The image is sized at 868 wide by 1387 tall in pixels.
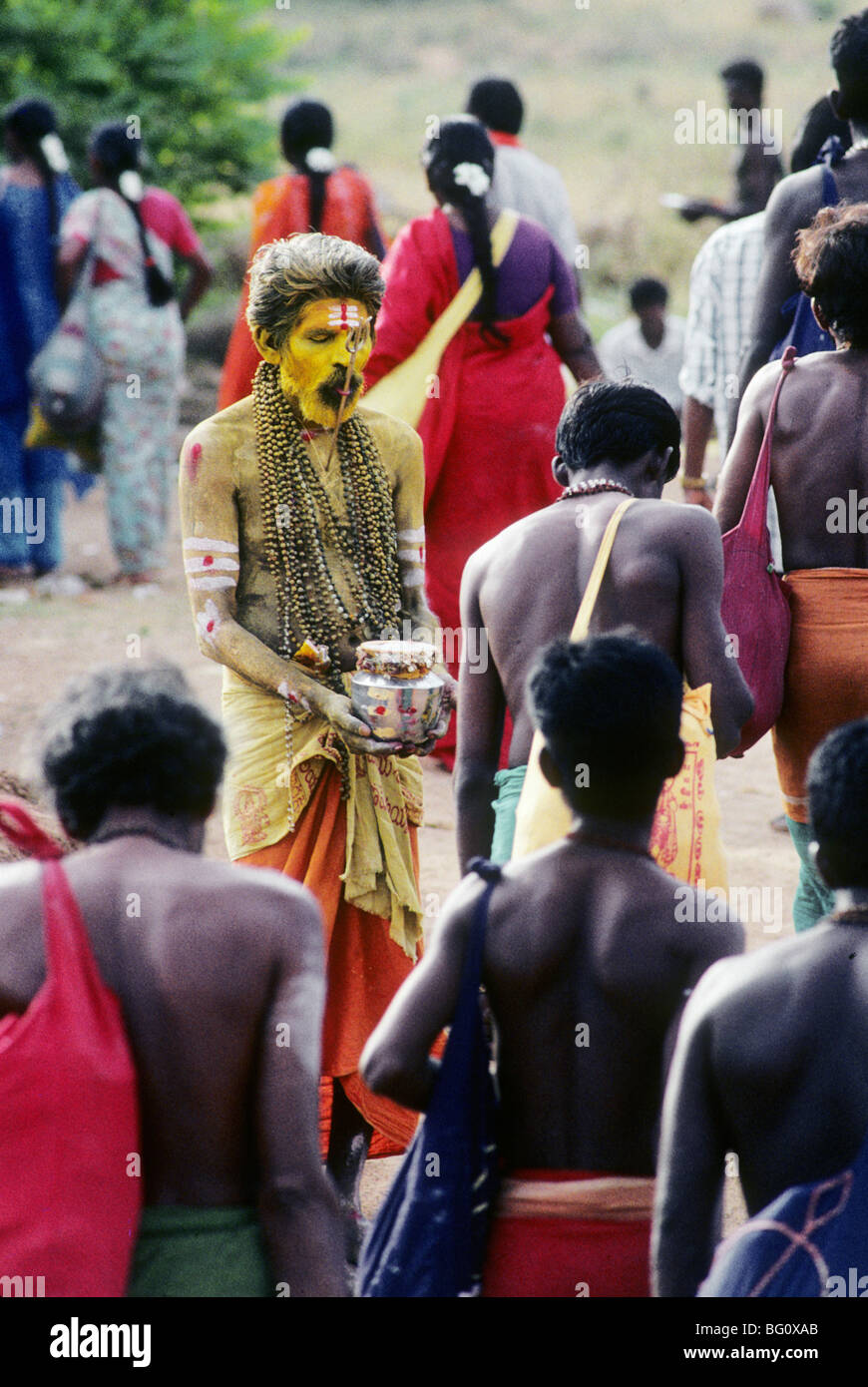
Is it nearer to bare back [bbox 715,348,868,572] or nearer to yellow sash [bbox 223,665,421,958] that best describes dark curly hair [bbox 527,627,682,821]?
yellow sash [bbox 223,665,421,958]

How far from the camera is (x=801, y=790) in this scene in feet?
13.3

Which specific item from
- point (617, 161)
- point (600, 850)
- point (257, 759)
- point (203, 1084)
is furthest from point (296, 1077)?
point (617, 161)

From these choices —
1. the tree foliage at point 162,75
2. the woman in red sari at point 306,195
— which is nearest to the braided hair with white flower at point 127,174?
the woman in red sari at point 306,195

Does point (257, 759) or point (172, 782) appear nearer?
point (172, 782)

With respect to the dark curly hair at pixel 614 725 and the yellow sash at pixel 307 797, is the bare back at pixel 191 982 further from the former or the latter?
the yellow sash at pixel 307 797

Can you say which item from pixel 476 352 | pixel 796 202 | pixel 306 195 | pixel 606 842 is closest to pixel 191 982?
pixel 606 842

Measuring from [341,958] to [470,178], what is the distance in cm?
305

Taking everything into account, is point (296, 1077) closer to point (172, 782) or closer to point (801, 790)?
point (172, 782)

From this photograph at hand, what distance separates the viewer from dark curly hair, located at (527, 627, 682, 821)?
8.41 feet

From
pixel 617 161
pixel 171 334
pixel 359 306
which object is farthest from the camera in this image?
pixel 617 161

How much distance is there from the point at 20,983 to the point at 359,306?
1.92m

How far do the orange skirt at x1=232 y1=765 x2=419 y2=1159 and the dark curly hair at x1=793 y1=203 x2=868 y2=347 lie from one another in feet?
4.78

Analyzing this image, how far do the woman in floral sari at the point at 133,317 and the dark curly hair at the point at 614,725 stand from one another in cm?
683

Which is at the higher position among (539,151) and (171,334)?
(539,151)
